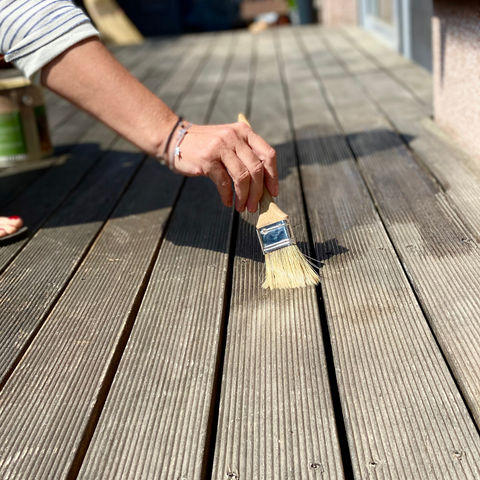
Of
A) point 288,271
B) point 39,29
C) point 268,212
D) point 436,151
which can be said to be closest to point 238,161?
point 268,212

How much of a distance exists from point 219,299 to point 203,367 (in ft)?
0.79

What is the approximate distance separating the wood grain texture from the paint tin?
1.40 meters

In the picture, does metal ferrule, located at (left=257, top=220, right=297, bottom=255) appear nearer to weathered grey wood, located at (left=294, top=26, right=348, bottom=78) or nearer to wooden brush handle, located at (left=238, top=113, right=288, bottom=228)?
wooden brush handle, located at (left=238, top=113, right=288, bottom=228)

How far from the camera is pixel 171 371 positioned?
41.5 inches

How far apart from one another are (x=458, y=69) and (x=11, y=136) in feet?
6.02

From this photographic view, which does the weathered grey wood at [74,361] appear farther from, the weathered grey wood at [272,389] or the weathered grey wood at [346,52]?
A: the weathered grey wood at [346,52]

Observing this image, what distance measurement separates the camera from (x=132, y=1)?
907 cm

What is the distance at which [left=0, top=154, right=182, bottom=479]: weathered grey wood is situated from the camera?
91 cm

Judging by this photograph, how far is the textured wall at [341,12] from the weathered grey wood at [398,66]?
3.28 feet

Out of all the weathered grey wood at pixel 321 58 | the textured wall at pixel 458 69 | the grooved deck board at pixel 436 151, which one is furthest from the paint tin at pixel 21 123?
the weathered grey wood at pixel 321 58

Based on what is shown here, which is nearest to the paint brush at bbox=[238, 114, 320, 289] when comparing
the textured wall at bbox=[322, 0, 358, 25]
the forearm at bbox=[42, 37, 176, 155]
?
the forearm at bbox=[42, 37, 176, 155]

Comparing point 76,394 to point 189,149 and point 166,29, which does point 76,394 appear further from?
point 166,29

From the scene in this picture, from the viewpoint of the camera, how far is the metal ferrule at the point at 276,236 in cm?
130

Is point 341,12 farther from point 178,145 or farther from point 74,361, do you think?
point 74,361
